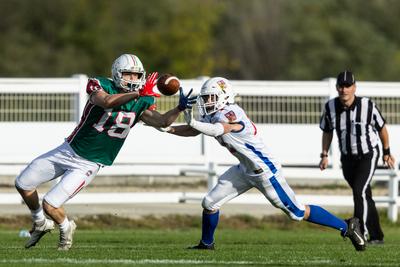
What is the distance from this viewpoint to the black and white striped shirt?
568 inches

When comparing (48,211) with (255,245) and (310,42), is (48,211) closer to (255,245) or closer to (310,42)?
(255,245)

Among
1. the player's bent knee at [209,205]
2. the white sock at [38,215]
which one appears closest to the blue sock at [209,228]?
the player's bent knee at [209,205]

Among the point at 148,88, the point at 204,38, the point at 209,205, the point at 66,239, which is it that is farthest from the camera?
the point at 204,38

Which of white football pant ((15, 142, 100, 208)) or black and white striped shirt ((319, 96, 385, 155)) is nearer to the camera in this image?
white football pant ((15, 142, 100, 208))

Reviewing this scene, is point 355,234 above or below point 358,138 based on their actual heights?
below

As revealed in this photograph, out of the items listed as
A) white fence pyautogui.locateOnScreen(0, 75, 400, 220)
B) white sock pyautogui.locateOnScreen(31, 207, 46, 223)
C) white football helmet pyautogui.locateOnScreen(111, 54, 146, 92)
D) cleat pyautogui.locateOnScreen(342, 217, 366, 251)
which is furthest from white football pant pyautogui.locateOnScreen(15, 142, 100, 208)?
white fence pyautogui.locateOnScreen(0, 75, 400, 220)

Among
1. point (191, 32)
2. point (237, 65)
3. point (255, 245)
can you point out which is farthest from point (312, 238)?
point (237, 65)

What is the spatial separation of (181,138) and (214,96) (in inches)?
336

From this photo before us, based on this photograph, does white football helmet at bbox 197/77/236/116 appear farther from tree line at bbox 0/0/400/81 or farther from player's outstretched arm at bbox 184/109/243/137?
tree line at bbox 0/0/400/81

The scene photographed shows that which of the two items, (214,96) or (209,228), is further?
(209,228)

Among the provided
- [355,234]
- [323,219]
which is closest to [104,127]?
[323,219]

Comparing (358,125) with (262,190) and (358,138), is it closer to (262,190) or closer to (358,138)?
(358,138)

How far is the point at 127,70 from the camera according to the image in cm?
1234

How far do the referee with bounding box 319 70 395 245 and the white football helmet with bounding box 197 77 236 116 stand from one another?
87.3 inches
